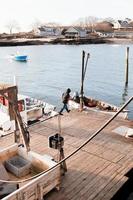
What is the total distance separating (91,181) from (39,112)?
33.4 feet

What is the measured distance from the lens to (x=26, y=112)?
16.2 m

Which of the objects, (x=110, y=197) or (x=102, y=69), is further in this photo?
(x=102, y=69)

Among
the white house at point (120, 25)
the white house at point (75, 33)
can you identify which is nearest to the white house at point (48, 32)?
the white house at point (75, 33)

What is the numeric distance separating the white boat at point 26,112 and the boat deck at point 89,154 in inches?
60.8

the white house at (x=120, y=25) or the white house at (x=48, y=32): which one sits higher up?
the white house at (x=120, y=25)

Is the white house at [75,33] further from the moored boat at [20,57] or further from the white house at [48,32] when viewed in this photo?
the moored boat at [20,57]

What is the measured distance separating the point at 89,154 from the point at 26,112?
247 inches

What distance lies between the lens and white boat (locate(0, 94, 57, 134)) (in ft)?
48.8

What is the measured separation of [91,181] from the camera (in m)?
9.20

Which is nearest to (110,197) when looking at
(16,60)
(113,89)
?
(113,89)

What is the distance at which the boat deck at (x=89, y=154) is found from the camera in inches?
345

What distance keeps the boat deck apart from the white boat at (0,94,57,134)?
1.54 m

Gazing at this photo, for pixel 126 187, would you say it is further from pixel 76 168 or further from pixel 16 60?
pixel 16 60

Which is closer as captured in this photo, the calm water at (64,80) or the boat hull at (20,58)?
the calm water at (64,80)
